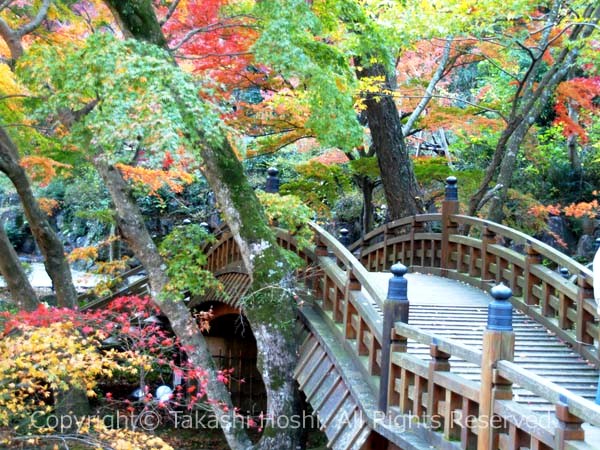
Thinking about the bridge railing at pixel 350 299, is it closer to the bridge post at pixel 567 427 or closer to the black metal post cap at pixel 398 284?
the black metal post cap at pixel 398 284

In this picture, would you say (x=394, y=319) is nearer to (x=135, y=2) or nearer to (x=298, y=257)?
(x=298, y=257)

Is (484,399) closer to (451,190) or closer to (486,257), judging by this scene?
(486,257)

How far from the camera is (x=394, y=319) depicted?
21.7 feet

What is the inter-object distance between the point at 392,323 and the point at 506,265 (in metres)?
3.28

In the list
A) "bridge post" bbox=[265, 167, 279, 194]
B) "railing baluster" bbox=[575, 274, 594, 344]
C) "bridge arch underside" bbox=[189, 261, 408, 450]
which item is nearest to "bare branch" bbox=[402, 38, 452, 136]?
"bridge post" bbox=[265, 167, 279, 194]

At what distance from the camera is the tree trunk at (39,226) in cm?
1180


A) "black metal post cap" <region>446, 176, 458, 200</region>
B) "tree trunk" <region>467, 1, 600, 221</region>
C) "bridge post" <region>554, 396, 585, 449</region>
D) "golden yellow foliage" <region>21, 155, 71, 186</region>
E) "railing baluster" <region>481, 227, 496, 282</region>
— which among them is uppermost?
"tree trunk" <region>467, 1, 600, 221</region>

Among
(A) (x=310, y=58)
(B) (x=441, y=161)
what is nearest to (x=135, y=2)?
(A) (x=310, y=58)

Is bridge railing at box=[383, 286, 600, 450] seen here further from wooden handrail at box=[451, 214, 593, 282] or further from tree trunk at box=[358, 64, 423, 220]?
tree trunk at box=[358, 64, 423, 220]

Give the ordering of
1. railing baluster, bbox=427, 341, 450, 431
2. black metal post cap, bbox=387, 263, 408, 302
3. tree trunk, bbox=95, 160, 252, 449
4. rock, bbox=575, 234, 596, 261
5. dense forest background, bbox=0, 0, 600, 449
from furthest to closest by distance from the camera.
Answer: rock, bbox=575, 234, 596, 261 → tree trunk, bbox=95, 160, 252, 449 → dense forest background, bbox=0, 0, 600, 449 → black metal post cap, bbox=387, 263, 408, 302 → railing baluster, bbox=427, 341, 450, 431

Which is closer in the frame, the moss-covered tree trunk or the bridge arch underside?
the bridge arch underside

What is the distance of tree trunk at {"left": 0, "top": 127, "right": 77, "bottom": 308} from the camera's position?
465 inches

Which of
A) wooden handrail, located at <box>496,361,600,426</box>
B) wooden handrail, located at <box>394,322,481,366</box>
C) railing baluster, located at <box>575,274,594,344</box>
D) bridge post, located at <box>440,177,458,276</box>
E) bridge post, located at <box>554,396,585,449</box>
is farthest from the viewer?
bridge post, located at <box>440,177,458,276</box>

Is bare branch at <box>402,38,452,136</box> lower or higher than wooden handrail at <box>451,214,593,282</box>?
higher
